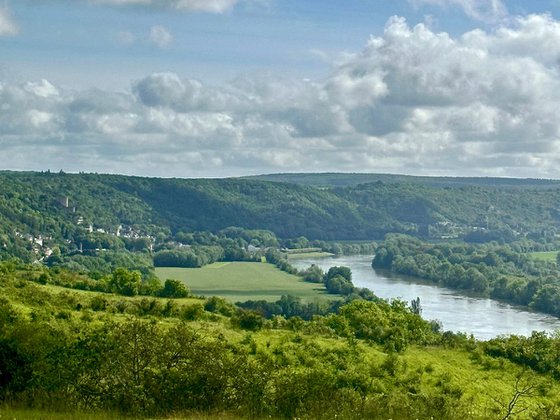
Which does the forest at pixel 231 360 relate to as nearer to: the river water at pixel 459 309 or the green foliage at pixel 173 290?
the green foliage at pixel 173 290

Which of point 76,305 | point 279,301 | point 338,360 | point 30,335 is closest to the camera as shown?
point 30,335

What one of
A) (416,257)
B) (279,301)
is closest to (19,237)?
(279,301)

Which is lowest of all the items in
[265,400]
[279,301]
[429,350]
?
[279,301]

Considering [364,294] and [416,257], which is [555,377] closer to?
[364,294]

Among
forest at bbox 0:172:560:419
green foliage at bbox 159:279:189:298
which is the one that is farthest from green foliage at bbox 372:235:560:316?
green foliage at bbox 159:279:189:298

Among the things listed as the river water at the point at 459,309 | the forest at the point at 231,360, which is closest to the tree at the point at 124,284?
the forest at the point at 231,360

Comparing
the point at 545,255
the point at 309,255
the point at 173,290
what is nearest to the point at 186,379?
the point at 173,290

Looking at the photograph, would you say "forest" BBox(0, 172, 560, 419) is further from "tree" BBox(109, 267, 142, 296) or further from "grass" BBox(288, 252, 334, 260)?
"grass" BBox(288, 252, 334, 260)

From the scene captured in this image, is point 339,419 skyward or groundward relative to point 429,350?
skyward
